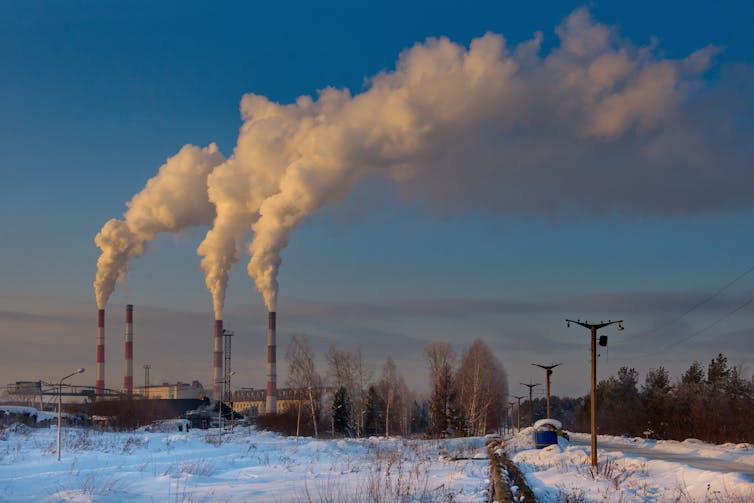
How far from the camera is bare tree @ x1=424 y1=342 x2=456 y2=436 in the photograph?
74.9 meters

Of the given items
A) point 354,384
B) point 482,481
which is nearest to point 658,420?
point 354,384

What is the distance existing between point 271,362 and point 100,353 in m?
21.4

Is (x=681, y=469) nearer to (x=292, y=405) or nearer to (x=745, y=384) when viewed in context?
(x=745, y=384)

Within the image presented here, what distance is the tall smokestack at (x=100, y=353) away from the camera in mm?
78625

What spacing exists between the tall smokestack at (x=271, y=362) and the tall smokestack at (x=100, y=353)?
63.9 ft

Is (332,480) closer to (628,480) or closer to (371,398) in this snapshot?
(628,480)

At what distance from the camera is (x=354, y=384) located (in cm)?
7750

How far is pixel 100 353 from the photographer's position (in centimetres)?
8031

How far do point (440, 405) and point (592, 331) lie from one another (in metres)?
48.2

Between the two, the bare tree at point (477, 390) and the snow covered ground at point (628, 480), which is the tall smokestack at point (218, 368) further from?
the snow covered ground at point (628, 480)

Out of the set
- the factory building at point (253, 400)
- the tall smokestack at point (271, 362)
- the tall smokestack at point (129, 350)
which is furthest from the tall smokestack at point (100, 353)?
the factory building at point (253, 400)

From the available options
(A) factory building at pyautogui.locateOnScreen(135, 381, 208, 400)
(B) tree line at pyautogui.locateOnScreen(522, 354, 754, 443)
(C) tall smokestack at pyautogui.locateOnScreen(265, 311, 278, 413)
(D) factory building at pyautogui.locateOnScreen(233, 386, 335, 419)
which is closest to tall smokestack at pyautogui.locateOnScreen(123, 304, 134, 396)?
(C) tall smokestack at pyautogui.locateOnScreen(265, 311, 278, 413)

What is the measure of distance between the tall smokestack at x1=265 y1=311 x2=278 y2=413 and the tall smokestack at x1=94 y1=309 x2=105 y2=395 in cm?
1948

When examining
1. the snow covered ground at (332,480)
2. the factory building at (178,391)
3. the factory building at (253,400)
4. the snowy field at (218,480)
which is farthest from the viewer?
the factory building at (178,391)
